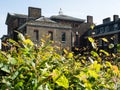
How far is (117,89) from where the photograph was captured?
2227mm

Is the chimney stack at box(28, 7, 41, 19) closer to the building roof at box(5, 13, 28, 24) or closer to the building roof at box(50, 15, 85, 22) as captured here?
the building roof at box(5, 13, 28, 24)

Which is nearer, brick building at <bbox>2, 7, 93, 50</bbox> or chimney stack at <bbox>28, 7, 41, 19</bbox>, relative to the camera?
brick building at <bbox>2, 7, 93, 50</bbox>

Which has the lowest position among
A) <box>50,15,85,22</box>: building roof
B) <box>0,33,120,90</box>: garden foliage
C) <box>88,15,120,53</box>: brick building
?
<box>88,15,120,53</box>: brick building

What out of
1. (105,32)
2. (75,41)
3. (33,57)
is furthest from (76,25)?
(33,57)

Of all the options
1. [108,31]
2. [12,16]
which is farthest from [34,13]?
[108,31]

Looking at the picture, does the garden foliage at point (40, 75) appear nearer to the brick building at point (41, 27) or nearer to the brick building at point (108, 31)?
the brick building at point (41, 27)

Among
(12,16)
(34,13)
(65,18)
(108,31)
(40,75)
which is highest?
(40,75)

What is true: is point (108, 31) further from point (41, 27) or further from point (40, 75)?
point (40, 75)

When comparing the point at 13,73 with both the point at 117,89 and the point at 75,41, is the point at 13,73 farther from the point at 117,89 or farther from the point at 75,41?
the point at 75,41

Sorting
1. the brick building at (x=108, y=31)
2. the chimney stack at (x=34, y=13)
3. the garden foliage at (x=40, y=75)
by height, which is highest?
the garden foliage at (x=40, y=75)

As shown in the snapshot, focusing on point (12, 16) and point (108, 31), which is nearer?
point (108, 31)

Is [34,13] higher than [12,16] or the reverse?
higher

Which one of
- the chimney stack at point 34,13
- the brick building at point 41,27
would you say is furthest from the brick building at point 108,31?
the chimney stack at point 34,13

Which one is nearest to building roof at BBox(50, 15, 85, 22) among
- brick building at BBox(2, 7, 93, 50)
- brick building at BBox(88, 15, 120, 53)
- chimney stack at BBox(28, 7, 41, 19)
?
brick building at BBox(2, 7, 93, 50)
